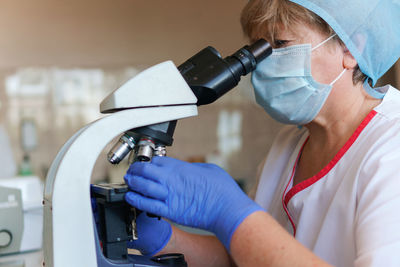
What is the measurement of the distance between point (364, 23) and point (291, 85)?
249mm

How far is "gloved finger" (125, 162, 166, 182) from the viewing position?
81 centimetres

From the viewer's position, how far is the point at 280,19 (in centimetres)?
111

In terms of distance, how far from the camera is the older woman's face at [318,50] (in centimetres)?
112

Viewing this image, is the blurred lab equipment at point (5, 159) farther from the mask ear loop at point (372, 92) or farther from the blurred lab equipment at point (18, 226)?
the mask ear loop at point (372, 92)

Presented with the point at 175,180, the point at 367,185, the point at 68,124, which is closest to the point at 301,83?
the point at 367,185

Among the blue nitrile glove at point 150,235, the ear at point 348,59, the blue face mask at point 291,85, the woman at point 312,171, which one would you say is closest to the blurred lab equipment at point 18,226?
the blue nitrile glove at point 150,235

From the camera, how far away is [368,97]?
117cm

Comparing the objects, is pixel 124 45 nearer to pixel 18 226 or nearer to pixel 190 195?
pixel 18 226

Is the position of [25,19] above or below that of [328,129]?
above

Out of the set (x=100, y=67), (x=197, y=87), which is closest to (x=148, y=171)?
(x=197, y=87)

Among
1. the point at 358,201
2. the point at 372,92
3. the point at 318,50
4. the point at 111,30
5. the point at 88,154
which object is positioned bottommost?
the point at 358,201

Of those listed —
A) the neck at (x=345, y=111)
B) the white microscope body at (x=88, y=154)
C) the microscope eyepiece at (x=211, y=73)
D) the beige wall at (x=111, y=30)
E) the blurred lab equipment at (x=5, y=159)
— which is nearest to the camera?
the white microscope body at (x=88, y=154)

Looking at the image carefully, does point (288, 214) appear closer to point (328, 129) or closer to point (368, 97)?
point (328, 129)

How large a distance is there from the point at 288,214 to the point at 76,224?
66 cm
